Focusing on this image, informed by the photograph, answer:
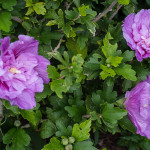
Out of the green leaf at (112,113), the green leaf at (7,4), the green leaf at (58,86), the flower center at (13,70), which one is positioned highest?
the green leaf at (7,4)

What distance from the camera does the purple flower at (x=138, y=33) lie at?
185cm

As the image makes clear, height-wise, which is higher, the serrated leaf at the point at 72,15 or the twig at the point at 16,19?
the serrated leaf at the point at 72,15

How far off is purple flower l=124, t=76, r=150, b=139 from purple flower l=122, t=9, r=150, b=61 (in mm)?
210

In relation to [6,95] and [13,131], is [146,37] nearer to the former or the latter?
[6,95]

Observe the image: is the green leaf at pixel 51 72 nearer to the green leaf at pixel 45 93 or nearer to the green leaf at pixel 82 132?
the green leaf at pixel 45 93

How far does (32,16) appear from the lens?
2023 millimetres

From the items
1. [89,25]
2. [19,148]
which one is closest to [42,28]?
[89,25]

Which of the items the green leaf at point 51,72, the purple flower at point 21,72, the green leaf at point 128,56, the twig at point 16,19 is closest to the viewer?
the purple flower at point 21,72

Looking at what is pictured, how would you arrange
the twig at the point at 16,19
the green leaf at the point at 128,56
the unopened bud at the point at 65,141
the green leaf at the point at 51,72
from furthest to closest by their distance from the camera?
the twig at the point at 16,19 → the green leaf at the point at 128,56 → the unopened bud at the point at 65,141 → the green leaf at the point at 51,72

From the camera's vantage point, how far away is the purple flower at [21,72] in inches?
57.5

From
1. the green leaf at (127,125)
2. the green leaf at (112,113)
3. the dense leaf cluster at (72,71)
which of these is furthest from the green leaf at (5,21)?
the green leaf at (127,125)

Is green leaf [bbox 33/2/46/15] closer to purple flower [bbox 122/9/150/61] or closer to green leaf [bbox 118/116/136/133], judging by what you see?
purple flower [bbox 122/9/150/61]

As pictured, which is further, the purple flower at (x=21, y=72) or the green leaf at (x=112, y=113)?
the green leaf at (x=112, y=113)

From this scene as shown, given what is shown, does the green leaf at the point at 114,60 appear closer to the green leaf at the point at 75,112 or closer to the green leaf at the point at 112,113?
the green leaf at the point at 112,113
